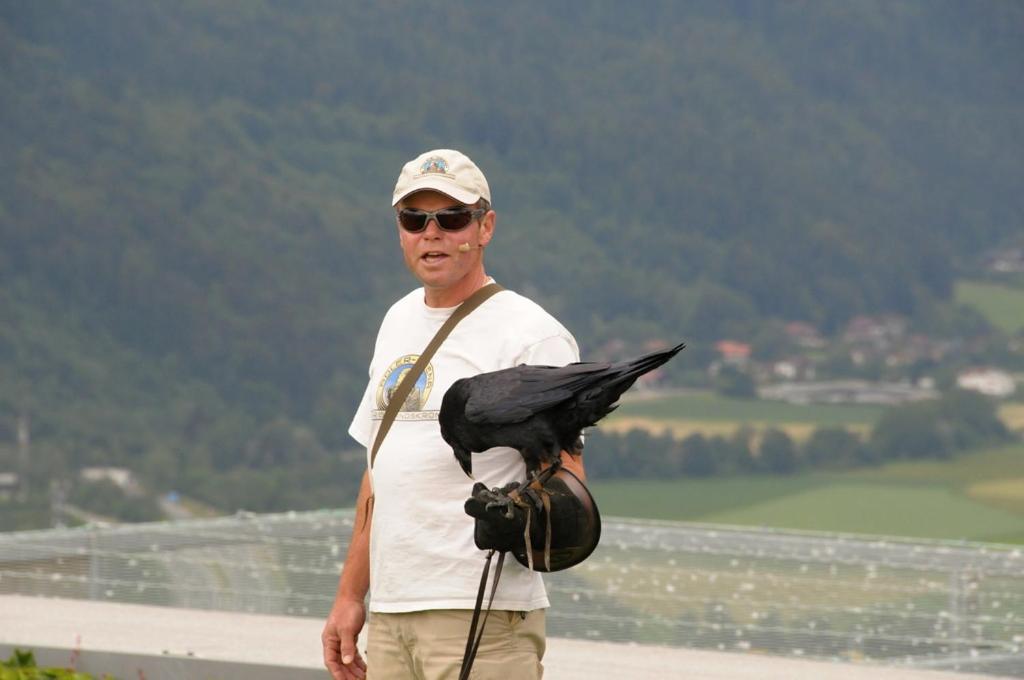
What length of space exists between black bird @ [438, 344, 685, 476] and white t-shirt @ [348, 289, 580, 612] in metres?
0.10

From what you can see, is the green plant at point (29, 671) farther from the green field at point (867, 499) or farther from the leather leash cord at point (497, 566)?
the green field at point (867, 499)

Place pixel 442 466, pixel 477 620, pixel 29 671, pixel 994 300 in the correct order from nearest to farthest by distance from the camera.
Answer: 1. pixel 477 620
2. pixel 442 466
3. pixel 29 671
4. pixel 994 300

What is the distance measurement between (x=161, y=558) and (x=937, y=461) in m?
70.9

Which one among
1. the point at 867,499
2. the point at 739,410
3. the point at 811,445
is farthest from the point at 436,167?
the point at 739,410

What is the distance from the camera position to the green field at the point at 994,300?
86250 millimetres

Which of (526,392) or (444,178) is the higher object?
(444,178)

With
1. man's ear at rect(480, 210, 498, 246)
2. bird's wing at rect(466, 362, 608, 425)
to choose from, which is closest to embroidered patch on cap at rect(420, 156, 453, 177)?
man's ear at rect(480, 210, 498, 246)

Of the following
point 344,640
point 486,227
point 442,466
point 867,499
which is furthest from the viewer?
point 867,499

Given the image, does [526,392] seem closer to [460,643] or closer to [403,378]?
[403,378]

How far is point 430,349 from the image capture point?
311cm

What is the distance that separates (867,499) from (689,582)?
199 ft

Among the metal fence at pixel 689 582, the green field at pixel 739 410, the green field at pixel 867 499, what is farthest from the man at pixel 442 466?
the green field at pixel 739 410

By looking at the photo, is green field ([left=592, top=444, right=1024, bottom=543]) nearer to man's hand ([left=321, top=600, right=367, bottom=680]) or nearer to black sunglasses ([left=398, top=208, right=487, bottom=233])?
man's hand ([left=321, top=600, right=367, bottom=680])

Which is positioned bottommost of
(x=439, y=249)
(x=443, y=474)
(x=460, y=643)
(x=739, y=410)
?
(x=460, y=643)
